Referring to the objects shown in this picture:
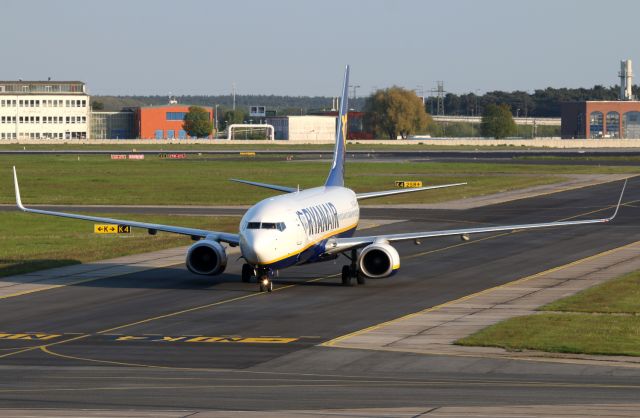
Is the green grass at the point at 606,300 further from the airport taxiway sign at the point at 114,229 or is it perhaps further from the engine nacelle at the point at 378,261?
the airport taxiway sign at the point at 114,229

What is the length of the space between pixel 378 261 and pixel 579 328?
1280 centimetres

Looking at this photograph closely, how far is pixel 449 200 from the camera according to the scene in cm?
11012

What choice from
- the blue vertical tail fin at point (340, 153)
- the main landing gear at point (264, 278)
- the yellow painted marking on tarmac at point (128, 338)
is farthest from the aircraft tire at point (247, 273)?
the yellow painted marking on tarmac at point (128, 338)

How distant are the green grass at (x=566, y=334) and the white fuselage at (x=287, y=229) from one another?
1054 centimetres

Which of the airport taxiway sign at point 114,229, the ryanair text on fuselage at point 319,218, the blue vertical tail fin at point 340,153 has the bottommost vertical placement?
the airport taxiway sign at point 114,229

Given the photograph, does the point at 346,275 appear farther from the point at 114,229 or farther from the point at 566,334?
the point at 566,334

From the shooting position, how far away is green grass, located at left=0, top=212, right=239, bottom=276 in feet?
215

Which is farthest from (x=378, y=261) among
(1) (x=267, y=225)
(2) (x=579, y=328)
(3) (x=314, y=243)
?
(2) (x=579, y=328)

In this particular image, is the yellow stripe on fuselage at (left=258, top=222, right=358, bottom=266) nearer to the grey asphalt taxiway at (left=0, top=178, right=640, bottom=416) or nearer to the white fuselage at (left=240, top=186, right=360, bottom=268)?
the white fuselage at (left=240, top=186, right=360, bottom=268)

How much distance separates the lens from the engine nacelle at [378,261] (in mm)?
53000

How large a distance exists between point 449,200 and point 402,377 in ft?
252

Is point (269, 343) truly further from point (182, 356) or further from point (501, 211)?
point (501, 211)

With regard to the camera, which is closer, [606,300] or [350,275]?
[606,300]

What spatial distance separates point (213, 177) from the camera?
143500 millimetres
